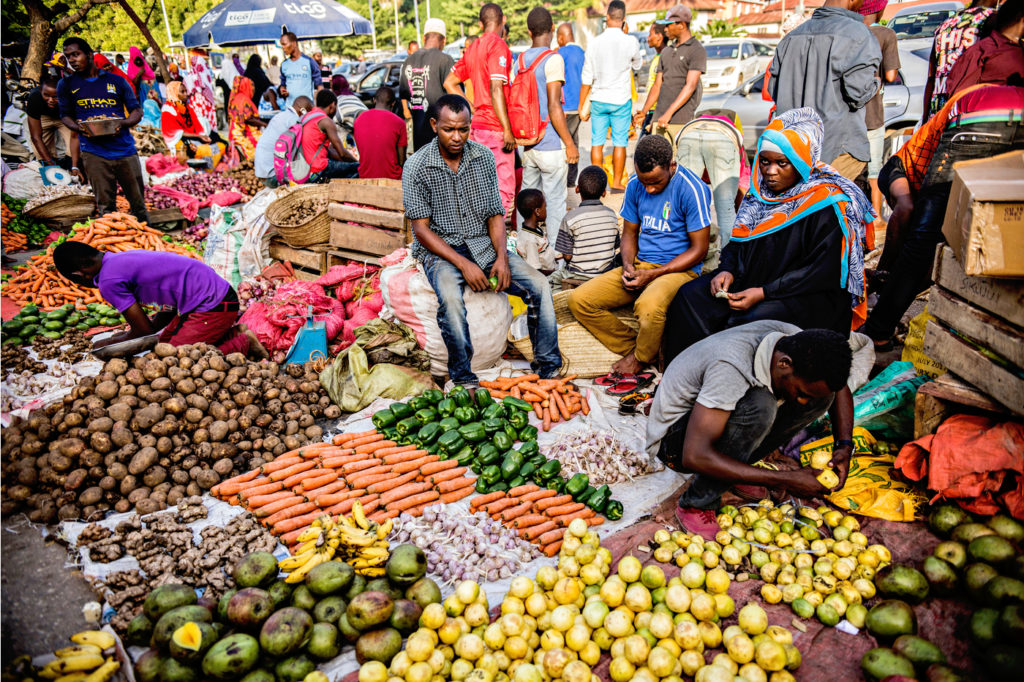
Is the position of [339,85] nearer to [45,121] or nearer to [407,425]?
[45,121]

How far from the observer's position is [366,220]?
5930 millimetres

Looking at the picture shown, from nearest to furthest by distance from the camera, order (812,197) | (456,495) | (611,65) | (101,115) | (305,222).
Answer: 1. (456,495)
2. (812,197)
3. (305,222)
4. (101,115)
5. (611,65)

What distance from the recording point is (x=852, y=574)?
8.38 ft

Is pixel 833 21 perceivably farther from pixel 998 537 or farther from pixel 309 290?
pixel 309 290

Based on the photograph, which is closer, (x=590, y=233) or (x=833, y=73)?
(x=833, y=73)

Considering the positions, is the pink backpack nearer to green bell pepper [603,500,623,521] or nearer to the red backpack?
the red backpack

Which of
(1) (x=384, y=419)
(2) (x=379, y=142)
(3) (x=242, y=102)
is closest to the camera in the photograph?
(1) (x=384, y=419)

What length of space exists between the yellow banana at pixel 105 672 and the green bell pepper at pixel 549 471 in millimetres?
2057

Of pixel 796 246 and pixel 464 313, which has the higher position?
pixel 796 246

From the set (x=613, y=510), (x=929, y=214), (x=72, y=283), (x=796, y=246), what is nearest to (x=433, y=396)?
(x=613, y=510)

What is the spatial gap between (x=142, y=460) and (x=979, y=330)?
441 cm

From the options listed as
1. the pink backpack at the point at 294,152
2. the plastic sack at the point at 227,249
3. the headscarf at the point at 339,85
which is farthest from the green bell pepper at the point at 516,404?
the headscarf at the point at 339,85

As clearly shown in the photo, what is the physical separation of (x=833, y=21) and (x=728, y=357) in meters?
3.64

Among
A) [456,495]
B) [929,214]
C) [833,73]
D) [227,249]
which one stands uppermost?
[833,73]
